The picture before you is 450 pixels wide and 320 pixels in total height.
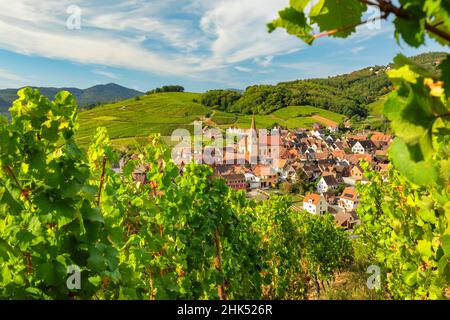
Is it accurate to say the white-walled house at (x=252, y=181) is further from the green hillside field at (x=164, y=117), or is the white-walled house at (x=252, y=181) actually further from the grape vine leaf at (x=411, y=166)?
the grape vine leaf at (x=411, y=166)

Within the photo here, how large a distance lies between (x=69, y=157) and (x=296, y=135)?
112 meters

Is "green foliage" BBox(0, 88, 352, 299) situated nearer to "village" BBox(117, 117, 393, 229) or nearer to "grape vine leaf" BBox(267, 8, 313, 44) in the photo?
"grape vine leaf" BBox(267, 8, 313, 44)

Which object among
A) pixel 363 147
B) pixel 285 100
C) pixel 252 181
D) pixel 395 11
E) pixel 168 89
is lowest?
pixel 252 181

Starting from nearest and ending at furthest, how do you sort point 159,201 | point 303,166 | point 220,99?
point 159,201
point 303,166
point 220,99

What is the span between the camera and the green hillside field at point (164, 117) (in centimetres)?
9731

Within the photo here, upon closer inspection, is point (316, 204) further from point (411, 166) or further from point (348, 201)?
point (411, 166)

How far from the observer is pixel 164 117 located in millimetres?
117312

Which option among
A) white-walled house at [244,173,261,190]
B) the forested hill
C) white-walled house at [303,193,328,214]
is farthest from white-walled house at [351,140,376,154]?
white-walled house at [303,193,328,214]

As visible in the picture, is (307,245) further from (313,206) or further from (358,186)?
(313,206)

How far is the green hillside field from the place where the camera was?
319ft

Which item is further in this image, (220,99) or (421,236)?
(220,99)

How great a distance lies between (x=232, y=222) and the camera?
219 inches

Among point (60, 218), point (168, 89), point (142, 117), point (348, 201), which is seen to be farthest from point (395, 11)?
point (168, 89)
